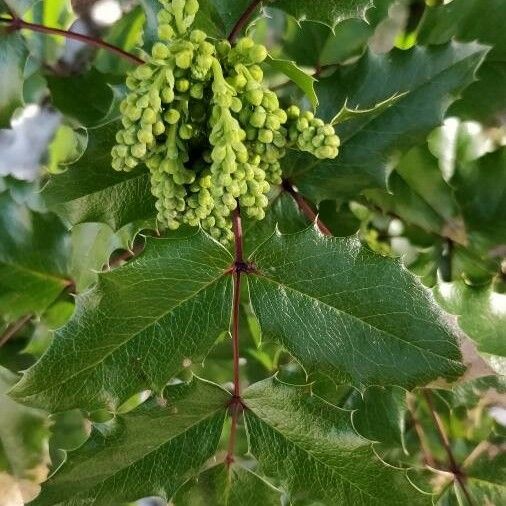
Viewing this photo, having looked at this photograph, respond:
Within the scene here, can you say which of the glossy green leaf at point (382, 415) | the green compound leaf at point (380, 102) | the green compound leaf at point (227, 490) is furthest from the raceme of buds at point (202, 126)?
the glossy green leaf at point (382, 415)

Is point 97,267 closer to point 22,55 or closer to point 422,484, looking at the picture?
point 22,55

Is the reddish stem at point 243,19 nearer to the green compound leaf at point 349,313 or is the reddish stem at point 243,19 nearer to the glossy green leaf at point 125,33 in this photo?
the green compound leaf at point 349,313

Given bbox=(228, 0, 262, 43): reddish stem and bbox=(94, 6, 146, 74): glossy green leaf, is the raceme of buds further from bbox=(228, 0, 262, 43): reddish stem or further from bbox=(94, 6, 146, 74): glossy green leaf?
bbox=(94, 6, 146, 74): glossy green leaf

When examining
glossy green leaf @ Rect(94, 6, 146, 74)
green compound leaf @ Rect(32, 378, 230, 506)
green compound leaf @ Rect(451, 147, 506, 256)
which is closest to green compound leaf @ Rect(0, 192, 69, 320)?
glossy green leaf @ Rect(94, 6, 146, 74)

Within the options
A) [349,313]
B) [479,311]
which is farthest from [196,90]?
[479,311]

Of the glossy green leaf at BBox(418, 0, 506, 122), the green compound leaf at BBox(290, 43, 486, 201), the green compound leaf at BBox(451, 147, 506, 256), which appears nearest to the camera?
the green compound leaf at BBox(290, 43, 486, 201)

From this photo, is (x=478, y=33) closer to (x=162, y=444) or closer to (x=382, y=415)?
(x=382, y=415)

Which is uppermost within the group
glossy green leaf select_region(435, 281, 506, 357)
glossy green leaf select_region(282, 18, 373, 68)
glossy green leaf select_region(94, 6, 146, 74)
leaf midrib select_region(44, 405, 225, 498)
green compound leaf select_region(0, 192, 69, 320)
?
glossy green leaf select_region(282, 18, 373, 68)

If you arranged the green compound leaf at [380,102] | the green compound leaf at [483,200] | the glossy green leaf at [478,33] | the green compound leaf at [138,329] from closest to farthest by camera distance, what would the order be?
the green compound leaf at [138,329] → the green compound leaf at [380,102] → the glossy green leaf at [478,33] → the green compound leaf at [483,200]
